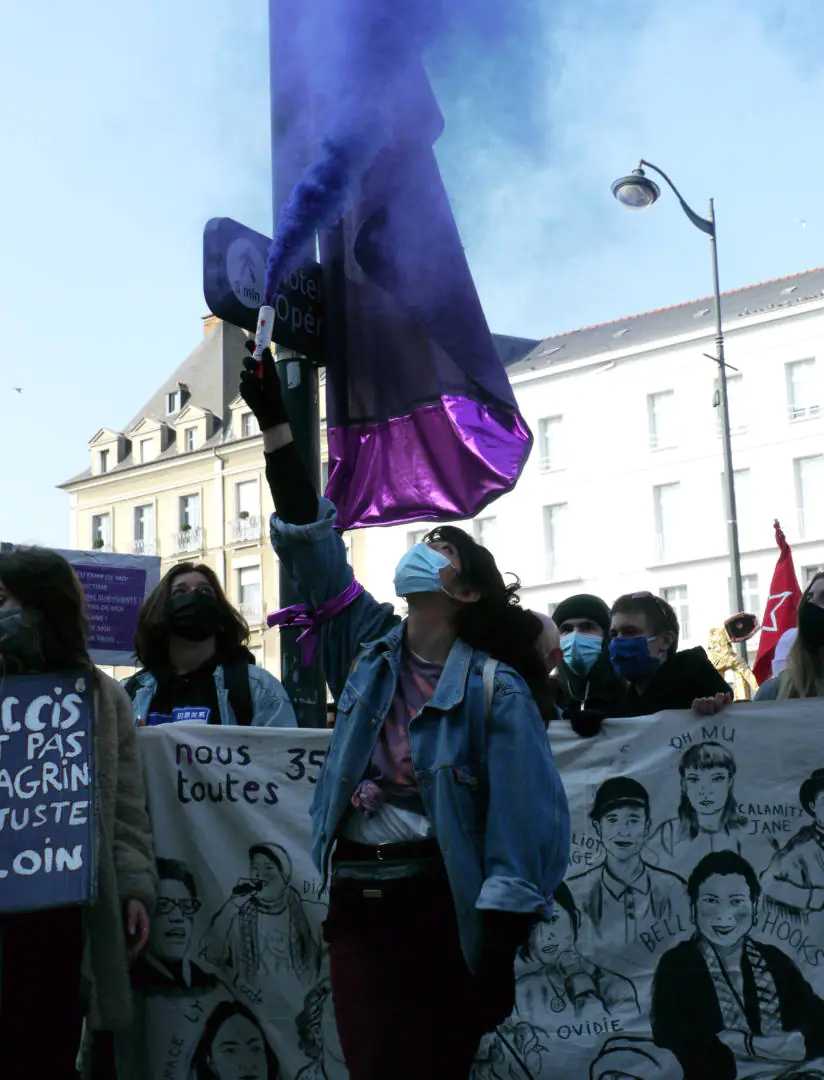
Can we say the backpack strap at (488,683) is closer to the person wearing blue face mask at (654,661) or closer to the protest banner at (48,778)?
the protest banner at (48,778)

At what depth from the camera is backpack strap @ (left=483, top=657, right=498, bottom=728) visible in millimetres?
3234

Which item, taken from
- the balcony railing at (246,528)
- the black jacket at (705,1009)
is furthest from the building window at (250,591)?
the black jacket at (705,1009)

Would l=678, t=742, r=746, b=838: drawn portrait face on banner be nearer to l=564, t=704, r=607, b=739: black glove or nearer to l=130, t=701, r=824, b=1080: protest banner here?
l=130, t=701, r=824, b=1080: protest banner

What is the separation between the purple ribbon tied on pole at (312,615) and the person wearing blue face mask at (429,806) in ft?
0.34

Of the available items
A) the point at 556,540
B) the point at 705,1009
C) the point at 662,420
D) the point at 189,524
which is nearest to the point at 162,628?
the point at 705,1009

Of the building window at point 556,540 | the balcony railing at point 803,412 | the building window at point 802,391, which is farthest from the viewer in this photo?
the building window at point 556,540

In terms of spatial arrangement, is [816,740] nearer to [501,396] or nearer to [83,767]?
[501,396]

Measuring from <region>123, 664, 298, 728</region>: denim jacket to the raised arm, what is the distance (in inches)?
52.0

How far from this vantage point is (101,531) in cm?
5216

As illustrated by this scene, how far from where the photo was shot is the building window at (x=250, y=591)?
46.1m

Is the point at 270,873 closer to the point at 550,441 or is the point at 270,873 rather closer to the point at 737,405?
the point at 737,405

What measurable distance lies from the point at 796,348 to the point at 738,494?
3.96 meters

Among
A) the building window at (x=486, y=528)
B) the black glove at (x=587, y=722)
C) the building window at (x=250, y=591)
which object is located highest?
the building window at (x=486, y=528)

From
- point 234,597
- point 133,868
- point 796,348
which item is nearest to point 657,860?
point 133,868
